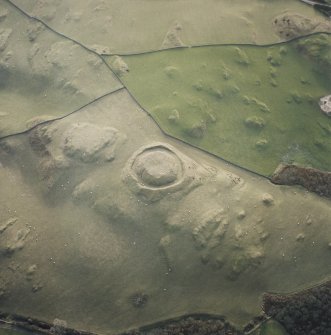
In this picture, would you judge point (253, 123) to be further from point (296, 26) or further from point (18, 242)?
point (18, 242)

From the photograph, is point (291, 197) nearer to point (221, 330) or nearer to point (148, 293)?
point (221, 330)

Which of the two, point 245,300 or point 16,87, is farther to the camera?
point 16,87

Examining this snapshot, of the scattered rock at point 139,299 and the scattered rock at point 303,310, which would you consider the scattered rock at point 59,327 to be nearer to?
the scattered rock at point 139,299

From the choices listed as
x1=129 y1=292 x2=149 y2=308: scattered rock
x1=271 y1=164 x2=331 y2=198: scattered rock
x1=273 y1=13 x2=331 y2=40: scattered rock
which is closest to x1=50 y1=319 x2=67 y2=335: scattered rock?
x1=129 y1=292 x2=149 y2=308: scattered rock

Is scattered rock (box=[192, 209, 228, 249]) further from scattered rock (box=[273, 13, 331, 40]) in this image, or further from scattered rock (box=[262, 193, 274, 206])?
scattered rock (box=[273, 13, 331, 40])

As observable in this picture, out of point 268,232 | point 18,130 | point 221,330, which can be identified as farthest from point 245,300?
point 18,130

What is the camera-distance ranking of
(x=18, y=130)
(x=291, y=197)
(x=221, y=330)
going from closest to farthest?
(x=221, y=330), (x=291, y=197), (x=18, y=130)

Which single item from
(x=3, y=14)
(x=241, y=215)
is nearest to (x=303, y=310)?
(x=241, y=215)
